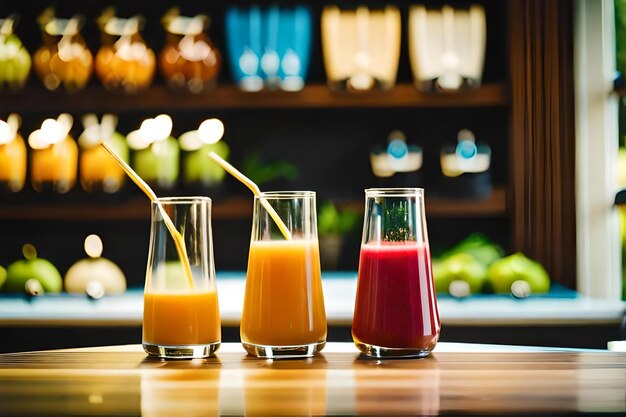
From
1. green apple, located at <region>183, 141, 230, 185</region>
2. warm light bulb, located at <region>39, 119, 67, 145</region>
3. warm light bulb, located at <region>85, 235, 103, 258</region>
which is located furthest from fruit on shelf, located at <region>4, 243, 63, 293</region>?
green apple, located at <region>183, 141, 230, 185</region>

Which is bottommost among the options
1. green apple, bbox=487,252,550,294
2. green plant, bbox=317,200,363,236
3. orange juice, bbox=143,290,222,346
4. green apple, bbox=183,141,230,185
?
green apple, bbox=487,252,550,294

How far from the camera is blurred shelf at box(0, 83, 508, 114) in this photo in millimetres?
2643

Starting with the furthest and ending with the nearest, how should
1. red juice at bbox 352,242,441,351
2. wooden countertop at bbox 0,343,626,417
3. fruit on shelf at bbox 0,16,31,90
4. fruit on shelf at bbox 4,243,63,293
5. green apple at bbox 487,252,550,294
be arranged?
fruit on shelf at bbox 0,16,31,90, fruit on shelf at bbox 4,243,63,293, green apple at bbox 487,252,550,294, red juice at bbox 352,242,441,351, wooden countertop at bbox 0,343,626,417

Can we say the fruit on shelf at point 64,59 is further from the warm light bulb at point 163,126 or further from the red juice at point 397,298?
the red juice at point 397,298

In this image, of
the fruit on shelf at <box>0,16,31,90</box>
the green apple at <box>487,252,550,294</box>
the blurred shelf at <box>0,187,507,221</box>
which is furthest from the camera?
the fruit on shelf at <box>0,16,31,90</box>

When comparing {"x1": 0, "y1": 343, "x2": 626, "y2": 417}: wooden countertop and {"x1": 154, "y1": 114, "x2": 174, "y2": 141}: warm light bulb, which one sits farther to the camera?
{"x1": 154, "y1": 114, "x2": 174, "y2": 141}: warm light bulb

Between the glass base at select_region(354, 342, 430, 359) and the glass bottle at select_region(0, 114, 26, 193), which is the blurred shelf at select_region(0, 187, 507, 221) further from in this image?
the glass base at select_region(354, 342, 430, 359)

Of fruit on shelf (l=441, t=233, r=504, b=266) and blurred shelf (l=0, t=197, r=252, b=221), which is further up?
blurred shelf (l=0, t=197, r=252, b=221)

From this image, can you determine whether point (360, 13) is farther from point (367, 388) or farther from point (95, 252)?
point (367, 388)

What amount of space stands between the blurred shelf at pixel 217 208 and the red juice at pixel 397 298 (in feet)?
5.61

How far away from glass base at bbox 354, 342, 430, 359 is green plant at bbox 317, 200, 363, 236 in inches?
69.2

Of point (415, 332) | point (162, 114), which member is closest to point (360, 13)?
point (162, 114)

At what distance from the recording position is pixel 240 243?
301 centimetres

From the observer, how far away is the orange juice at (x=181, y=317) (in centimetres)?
91
